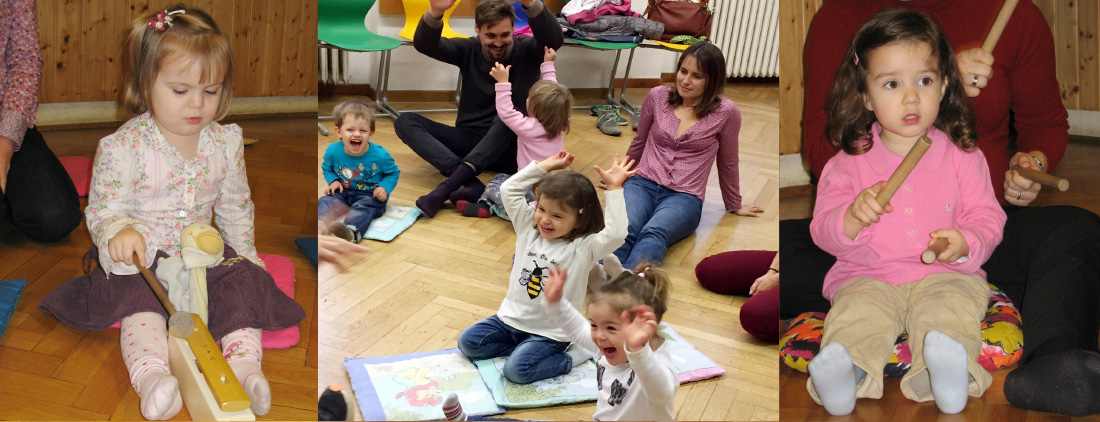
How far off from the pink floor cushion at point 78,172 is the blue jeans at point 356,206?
1806mm

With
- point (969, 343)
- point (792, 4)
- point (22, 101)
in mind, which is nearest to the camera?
point (969, 343)

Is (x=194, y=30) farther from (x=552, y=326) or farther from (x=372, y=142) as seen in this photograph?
(x=552, y=326)

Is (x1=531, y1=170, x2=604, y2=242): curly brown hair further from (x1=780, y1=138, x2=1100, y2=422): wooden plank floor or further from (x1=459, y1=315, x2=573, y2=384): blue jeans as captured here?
(x1=780, y1=138, x2=1100, y2=422): wooden plank floor

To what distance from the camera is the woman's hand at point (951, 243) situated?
185cm

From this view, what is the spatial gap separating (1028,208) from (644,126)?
0.84m

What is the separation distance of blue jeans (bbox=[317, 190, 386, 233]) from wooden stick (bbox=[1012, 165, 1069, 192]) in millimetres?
1349

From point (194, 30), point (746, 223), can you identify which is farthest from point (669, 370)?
point (194, 30)

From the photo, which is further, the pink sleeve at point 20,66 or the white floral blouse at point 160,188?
the pink sleeve at point 20,66

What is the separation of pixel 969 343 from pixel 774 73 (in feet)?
2.24

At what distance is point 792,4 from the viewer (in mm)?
2020

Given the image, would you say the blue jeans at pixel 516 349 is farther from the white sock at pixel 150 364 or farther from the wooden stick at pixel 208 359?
the white sock at pixel 150 364

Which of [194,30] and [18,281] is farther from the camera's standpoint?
[18,281]

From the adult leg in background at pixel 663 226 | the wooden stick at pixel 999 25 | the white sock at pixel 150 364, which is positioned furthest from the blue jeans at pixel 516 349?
the wooden stick at pixel 999 25

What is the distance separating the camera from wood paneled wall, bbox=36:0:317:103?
2.53 m
